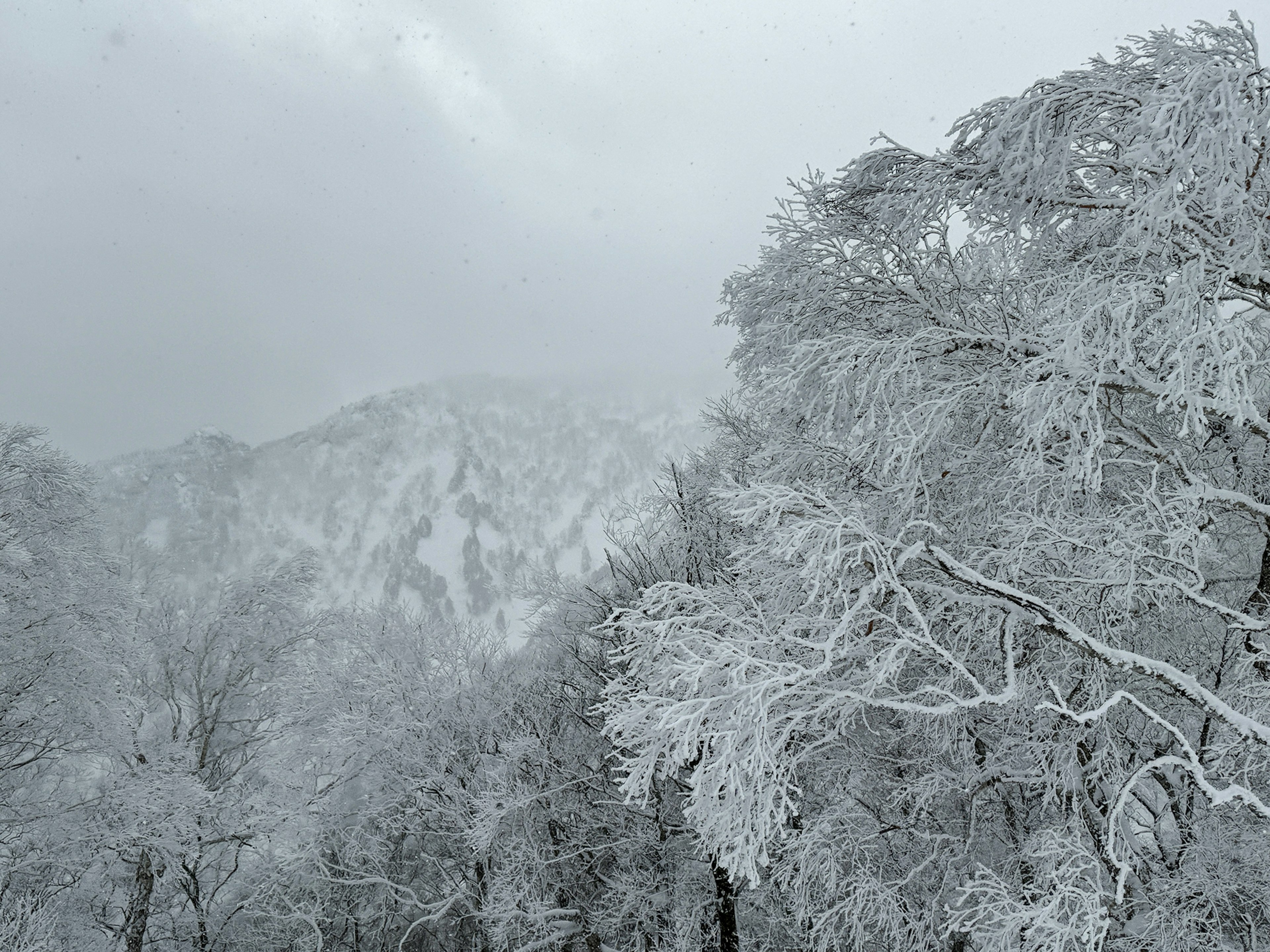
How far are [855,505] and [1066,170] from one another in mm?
2159

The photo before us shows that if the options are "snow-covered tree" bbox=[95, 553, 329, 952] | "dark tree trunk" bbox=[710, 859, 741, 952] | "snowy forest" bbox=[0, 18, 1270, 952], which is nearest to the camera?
"snowy forest" bbox=[0, 18, 1270, 952]

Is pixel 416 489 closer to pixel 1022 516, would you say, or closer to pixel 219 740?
pixel 219 740

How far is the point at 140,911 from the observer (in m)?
9.39

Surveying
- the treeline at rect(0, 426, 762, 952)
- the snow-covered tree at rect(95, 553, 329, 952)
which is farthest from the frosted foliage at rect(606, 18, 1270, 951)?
the snow-covered tree at rect(95, 553, 329, 952)

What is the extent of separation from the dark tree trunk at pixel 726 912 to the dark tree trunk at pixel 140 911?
793 centimetres

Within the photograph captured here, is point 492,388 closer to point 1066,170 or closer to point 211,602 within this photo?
point 211,602

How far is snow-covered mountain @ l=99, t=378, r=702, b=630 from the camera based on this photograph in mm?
110438

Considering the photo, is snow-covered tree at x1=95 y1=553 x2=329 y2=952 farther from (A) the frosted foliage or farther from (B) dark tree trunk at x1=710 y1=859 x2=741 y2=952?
(A) the frosted foliage

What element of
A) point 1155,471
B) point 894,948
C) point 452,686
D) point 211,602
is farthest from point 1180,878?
point 211,602

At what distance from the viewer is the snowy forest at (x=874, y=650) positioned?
10.7ft

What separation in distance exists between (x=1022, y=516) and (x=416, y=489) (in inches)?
5365

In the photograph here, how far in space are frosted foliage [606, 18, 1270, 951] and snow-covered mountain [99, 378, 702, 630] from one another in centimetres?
9077

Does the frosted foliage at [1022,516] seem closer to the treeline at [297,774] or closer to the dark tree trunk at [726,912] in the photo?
the dark tree trunk at [726,912]

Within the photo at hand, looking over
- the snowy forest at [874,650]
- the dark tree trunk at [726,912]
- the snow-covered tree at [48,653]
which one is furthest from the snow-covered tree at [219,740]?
the dark tree trunk at [726,912]
